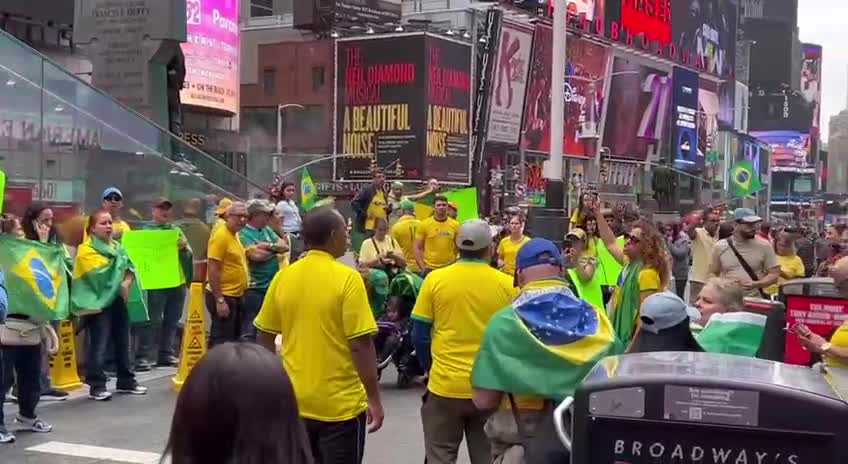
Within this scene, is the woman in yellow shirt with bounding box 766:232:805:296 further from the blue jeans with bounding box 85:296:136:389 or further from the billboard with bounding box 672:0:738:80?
the billboard with bounding box 672:0:738:80

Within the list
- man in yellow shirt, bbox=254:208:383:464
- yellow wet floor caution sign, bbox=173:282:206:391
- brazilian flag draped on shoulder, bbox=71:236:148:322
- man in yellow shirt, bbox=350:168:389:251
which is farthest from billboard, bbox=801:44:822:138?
man in yellow shirt, bbox=254:208:383:464

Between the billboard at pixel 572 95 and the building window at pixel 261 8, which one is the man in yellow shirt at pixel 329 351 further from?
the building window at pixel 261 8

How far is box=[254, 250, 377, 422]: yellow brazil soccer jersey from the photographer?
5.33 m

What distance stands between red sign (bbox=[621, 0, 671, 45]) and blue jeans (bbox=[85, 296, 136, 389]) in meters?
62.4

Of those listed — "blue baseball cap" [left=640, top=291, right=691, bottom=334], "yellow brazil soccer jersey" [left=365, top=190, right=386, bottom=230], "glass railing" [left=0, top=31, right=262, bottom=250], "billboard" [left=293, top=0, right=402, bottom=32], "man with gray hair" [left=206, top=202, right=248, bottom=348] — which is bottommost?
"man with gray hair" [left=206, top=202, right=248, bottom=348]

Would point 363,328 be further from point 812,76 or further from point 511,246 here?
point 812,76

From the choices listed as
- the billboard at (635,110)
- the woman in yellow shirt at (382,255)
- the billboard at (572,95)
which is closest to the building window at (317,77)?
the billboard at (572,95)

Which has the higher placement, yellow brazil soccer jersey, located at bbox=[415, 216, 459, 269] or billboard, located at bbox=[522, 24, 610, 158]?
billboard, located at bbox=[522, 24, 610, 158]

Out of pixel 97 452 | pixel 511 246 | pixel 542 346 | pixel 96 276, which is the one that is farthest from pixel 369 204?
pixel 542 346

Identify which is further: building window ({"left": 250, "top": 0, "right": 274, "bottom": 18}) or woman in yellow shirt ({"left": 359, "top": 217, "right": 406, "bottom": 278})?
building window ({"left": 250, "top": 0, "right": 274, "bottom": 18})

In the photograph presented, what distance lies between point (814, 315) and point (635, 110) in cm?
6468

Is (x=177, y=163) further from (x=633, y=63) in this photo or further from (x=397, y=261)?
(x=633, y=63)

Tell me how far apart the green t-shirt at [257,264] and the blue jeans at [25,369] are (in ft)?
8.38

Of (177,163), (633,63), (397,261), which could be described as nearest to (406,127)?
(633,63)
